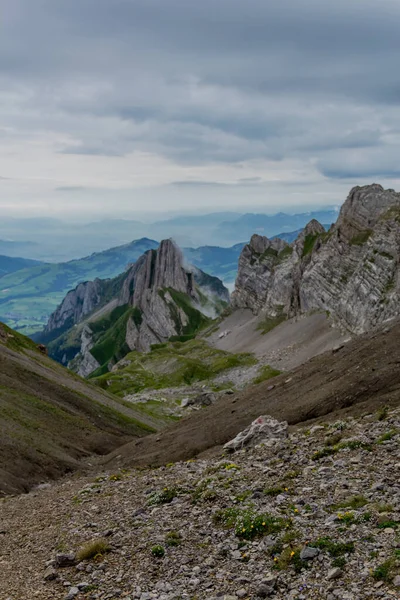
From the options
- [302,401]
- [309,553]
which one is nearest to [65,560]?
[309,553]

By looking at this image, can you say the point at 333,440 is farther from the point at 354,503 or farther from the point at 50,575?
the point at 50,575

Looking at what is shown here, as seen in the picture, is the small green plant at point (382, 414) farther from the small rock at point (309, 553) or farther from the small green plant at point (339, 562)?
the small green plant at point (339, 562)

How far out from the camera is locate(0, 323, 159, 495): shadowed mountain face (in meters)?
50.8

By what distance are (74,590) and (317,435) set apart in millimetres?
18965

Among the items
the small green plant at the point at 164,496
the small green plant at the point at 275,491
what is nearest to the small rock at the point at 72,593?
the small green plant at the point at 164,496

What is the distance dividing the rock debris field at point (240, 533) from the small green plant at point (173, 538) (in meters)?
0.06

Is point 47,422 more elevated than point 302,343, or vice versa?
point 47,422

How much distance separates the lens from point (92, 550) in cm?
2167

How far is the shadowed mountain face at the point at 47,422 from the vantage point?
167ft

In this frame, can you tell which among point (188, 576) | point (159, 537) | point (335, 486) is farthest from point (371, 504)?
point (159, 537)

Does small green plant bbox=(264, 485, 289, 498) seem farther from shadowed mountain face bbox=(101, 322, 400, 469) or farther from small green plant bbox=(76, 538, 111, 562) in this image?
shadowed mountain face bbox=(101, 322, 400, 469)

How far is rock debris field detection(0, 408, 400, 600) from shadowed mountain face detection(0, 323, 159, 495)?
1992 cm

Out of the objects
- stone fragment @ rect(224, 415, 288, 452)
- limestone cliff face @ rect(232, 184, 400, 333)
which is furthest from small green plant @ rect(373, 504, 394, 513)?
limestone cliff face @ rect(232, 184, 400, 333)

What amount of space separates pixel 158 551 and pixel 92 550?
3153 millimetres
